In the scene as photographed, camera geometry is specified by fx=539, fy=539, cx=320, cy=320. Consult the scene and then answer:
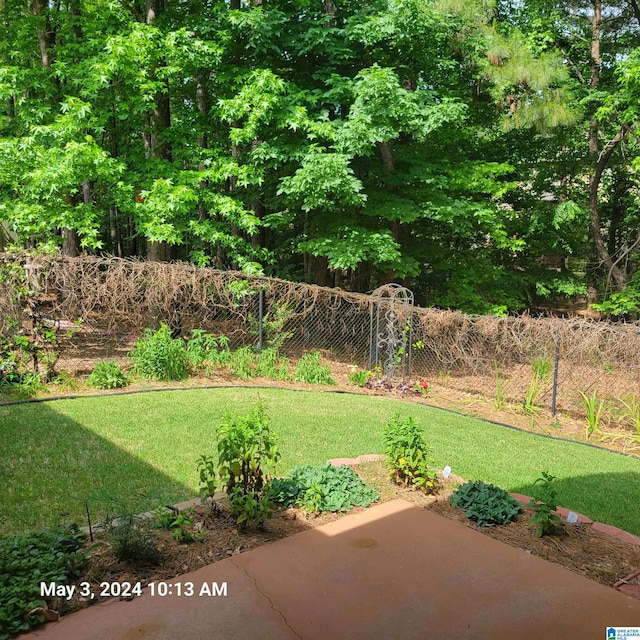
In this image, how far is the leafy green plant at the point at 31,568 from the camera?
2.40 metres

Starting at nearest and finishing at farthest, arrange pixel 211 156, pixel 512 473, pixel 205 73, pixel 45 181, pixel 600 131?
pixel 512 473 → pixel 45 181 → pixel 211 156 → pixel 205 73 → pixel 600 131

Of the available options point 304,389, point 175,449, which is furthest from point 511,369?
point 175,449

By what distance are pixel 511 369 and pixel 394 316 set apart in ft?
6.60

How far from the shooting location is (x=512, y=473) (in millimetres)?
4965

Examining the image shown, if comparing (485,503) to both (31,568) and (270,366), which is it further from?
(270,366)

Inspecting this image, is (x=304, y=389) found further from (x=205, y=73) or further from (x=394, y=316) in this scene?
(x=205, y=73)

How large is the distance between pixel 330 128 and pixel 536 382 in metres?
5.47

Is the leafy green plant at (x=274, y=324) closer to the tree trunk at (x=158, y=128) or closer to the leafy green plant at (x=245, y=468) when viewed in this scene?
the tree trunk at (x=158, y=128)

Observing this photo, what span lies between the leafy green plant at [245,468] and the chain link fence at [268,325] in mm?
4820

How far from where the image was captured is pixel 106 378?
7.29 metres

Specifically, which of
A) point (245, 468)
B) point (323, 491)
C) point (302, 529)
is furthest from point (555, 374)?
point (245, 468)

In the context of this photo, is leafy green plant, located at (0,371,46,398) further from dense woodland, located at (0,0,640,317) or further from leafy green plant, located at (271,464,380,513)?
leafy green plant, located at (271,464,380,513)

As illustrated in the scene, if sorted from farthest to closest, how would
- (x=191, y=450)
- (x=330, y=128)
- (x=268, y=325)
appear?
(x=330, y=128), (x=268, y=325), (x=191, y=450)

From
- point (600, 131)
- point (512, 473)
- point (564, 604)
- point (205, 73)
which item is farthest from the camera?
point (600, 131)
